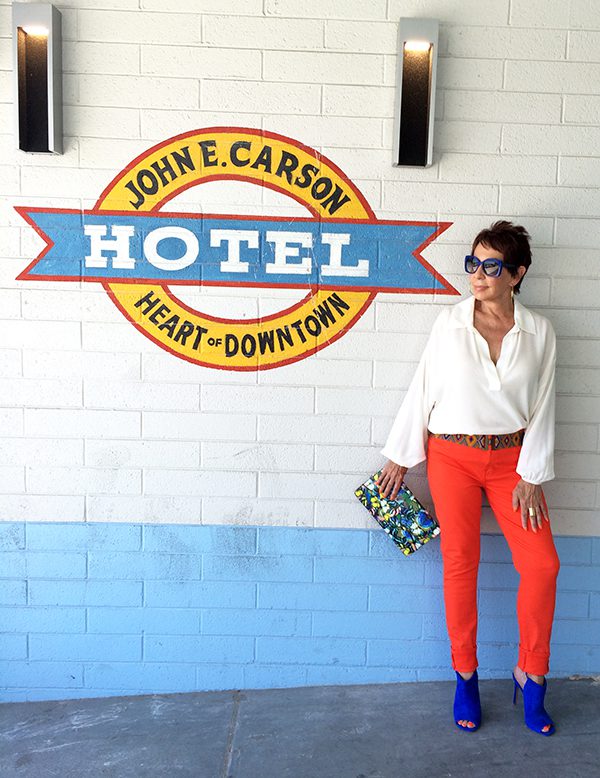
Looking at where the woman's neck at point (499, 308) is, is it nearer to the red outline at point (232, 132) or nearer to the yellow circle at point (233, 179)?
the yellow circle at point (233, 179)

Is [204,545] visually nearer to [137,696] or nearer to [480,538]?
[137,696]

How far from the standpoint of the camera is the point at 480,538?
10.1 feet

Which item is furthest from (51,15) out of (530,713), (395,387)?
(530,713)

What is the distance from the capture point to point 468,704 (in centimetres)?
284

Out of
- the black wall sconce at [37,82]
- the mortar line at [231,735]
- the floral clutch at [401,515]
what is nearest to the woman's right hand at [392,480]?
the floral clutch at [401,515]

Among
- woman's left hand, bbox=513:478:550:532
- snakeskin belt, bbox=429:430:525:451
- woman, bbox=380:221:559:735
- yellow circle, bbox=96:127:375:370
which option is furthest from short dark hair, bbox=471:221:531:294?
woman's left hand, bbox=513:478:550:532

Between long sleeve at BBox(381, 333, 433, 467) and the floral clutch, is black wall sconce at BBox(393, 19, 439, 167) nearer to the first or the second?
long sleeve at BBox(381, 333, 433, 467)

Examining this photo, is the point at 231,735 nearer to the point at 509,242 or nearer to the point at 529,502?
the point at 529,502

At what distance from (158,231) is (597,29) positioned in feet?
6.46

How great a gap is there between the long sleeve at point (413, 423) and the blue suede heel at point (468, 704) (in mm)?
895

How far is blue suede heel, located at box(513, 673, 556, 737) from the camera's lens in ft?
9.15

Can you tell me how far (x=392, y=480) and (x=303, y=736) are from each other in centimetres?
106

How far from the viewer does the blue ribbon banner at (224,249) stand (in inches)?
115

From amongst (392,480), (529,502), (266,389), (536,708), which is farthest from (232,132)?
(536,708)
